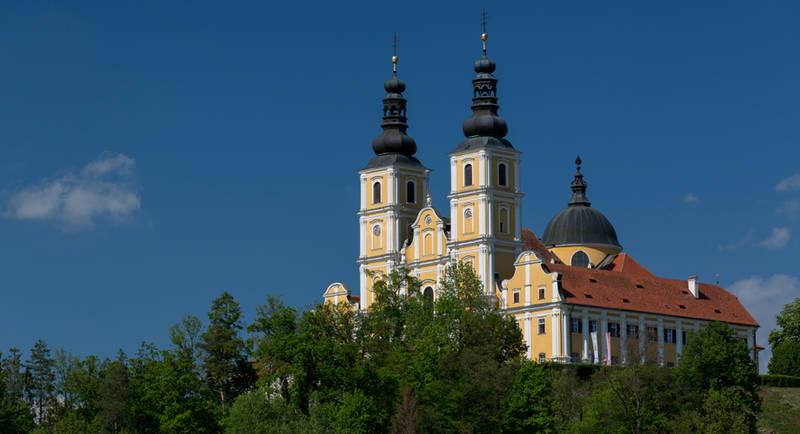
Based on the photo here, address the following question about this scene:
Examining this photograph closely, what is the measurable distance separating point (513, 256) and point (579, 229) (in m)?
11.5

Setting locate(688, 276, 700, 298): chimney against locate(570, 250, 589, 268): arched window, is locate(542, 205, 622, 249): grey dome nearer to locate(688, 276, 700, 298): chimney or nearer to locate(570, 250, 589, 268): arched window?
locate(570, 250, 589, 268): arched window

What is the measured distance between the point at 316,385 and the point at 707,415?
19.5m

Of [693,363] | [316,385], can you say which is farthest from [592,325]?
[316,385]

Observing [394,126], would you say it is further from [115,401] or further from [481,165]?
[115,401]

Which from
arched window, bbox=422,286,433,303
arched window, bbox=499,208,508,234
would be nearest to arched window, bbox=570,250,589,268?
arched window, bbox=499,208,508,234

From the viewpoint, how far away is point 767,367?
395 ft

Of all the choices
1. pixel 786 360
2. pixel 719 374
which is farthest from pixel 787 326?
pixel 719 374

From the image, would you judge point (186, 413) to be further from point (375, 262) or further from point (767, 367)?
point (767, 367)

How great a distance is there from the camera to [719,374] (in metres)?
93.0

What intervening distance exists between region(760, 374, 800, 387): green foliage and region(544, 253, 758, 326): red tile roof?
10.3 meters

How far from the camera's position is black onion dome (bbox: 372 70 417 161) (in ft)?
397

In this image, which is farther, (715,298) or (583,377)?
(715,298)

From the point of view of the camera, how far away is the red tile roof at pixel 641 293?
111875mm

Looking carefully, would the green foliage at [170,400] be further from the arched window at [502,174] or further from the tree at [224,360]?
the arched window at [502,174]
